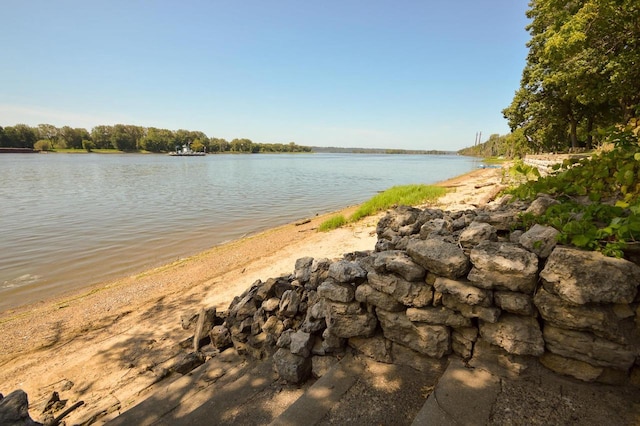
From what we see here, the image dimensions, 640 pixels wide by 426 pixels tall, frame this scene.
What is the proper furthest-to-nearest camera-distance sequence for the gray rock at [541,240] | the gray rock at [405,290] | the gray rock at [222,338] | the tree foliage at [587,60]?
the tree foliage at [587,60]
the gray rock at [222,338]
the gray rock at [405,290]
the gray rock at [541,240]

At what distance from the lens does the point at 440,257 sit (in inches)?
127

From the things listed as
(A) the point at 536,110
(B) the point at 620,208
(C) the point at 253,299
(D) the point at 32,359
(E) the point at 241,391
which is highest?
(A) the point at 536,110

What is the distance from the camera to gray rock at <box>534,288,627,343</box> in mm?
2451

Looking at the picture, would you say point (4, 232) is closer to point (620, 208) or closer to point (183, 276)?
point (183, 276)

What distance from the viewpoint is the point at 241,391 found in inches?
141

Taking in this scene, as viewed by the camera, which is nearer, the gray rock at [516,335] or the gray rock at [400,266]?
the gray rock at [516,335]

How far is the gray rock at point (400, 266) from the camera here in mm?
3357

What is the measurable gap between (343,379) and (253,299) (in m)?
2.39

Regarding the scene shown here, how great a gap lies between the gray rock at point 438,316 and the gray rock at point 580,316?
2.28 feet

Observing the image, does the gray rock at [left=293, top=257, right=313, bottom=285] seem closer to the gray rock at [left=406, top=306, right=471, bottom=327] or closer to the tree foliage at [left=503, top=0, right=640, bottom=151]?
the gray rock at [left=406, top=306, right=471, bottom=327]

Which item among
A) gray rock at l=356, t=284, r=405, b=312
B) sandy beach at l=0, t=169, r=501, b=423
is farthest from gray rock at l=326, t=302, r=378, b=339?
sandy beach at l=0, t=169, r=501, b=423

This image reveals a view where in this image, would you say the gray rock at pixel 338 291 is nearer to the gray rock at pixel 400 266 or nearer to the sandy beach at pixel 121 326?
the gray rock at pixel 400 266

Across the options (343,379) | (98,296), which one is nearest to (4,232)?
(98,296)

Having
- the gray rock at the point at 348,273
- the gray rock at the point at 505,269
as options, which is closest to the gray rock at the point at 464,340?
the gray rock at the point at 505,269
